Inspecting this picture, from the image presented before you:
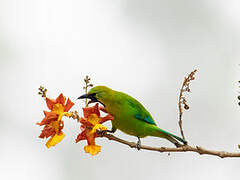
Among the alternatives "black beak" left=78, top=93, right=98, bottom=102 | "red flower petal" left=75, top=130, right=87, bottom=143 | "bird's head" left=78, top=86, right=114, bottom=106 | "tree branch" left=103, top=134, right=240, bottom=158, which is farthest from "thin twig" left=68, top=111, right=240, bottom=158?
"bird's head" left=78, top=86, right=114, bottom=106

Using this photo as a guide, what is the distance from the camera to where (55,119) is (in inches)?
87.2

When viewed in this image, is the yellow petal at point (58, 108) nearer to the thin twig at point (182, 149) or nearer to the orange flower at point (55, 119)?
the orange flower at point (55, 119)

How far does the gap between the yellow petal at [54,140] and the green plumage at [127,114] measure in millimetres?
563

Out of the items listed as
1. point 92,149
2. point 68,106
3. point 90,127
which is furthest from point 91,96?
point 92,149

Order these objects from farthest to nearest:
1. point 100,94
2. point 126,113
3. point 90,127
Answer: point 126,113
point 100,94
point 90,127

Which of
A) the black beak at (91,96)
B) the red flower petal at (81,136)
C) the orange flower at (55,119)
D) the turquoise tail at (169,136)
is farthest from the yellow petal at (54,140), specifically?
the turquoise tail at (169,136)

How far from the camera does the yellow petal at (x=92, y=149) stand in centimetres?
206

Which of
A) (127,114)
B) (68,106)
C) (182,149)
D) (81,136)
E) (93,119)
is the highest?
(127,114)

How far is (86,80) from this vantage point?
7.61 ft

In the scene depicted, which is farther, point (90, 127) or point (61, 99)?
point (61, 99)

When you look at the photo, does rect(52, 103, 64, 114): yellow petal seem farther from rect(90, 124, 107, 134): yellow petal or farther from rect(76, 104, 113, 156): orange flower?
rect(90, 124, 107, 134): yellow petal

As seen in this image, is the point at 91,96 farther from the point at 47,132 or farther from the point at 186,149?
the point at 186,149

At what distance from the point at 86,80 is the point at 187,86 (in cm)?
71

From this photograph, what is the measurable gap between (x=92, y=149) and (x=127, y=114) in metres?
0.76
